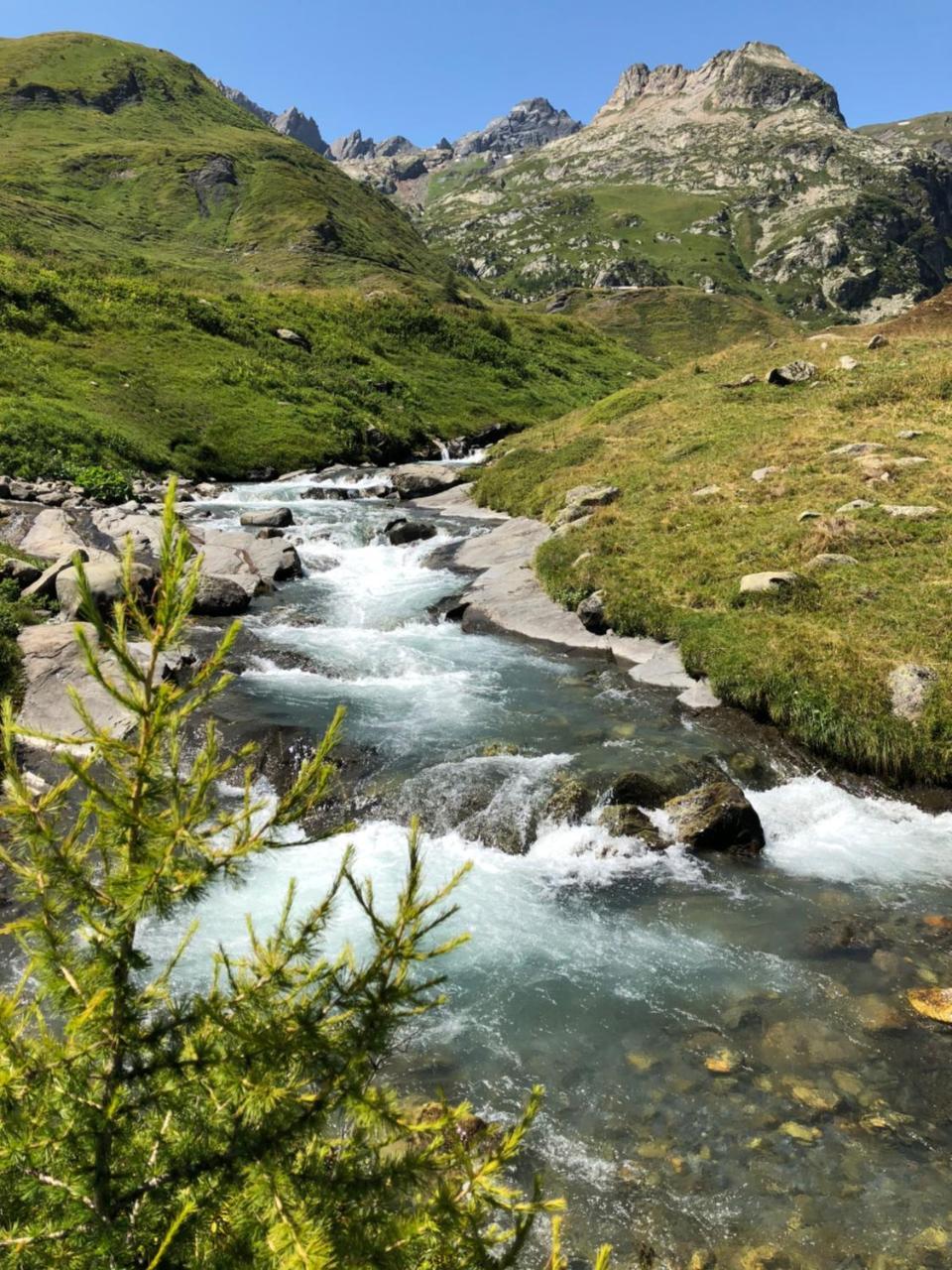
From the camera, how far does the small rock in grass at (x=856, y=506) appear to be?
25.5 meters

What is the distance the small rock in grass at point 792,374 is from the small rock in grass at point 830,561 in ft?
91.0

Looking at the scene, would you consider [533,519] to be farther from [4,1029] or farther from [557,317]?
[557,317]

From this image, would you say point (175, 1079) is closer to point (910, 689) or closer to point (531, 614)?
point (910, 689)

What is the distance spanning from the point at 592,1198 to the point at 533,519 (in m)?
31.1

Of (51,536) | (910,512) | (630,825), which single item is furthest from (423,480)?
(630,825)

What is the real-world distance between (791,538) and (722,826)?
14.1 meters

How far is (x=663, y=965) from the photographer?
419 inches

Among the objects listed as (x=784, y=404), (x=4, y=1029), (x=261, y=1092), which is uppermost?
(x=784, y=404)

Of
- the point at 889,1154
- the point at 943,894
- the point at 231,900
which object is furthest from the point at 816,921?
the point at 231,900

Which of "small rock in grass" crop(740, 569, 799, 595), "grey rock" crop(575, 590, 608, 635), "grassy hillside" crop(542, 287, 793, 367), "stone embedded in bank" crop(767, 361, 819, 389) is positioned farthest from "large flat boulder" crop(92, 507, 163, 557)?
"grassy hillside" crop(542, 287, 793, 367)

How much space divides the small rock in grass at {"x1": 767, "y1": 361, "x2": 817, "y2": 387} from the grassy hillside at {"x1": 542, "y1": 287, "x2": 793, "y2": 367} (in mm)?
129772

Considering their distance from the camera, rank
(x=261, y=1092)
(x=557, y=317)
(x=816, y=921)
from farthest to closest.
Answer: (x=557, y=317)
(x=816, y=921)
(x=261, y=1092)

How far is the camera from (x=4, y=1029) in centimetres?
317

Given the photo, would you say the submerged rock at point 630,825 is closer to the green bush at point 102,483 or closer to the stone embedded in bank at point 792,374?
the green bush at point 102,483
